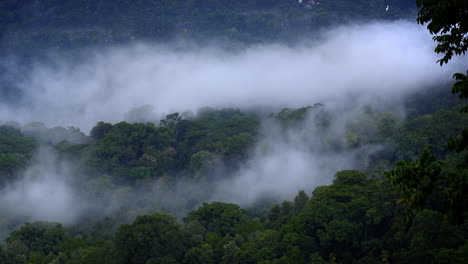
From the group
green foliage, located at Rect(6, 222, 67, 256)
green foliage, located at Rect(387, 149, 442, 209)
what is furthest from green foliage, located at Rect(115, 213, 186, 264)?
green foliage, located at Rect(387, 149, 442, 209)

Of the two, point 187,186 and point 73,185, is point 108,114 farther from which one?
point 187,186

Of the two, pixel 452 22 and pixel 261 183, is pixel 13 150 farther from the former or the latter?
pixel 452 22

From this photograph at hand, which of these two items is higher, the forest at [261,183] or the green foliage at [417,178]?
the forest at [261,183]

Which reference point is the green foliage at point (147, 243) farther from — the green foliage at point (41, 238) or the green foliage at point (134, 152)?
the green foliage at point (134, 152)

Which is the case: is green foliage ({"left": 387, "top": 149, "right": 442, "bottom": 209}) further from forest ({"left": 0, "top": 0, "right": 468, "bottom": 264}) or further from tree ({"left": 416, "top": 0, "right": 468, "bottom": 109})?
tree ({"left": 416, "top": 0, "right": 468, "bottom": 109})

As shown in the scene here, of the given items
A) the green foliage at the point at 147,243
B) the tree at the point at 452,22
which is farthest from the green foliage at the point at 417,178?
the green foliage at the point at 147,243

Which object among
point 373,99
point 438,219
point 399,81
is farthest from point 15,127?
A: point 438,219

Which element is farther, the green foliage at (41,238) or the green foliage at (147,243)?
the green foliage at (41,238)

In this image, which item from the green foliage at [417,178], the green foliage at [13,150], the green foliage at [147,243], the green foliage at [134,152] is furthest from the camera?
the green foliage at [13,150]

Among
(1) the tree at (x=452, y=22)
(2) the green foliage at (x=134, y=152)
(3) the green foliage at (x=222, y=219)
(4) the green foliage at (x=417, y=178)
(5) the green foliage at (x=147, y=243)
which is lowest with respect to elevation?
(4) the green foliage at (x=417, y=178)

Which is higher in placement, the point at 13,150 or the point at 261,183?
the point at 13,150

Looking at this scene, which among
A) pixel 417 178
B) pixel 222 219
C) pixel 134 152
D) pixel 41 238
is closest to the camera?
pixel 417 178

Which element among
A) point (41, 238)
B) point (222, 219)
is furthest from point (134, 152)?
point (222, 219)

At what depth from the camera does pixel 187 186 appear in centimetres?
8550
